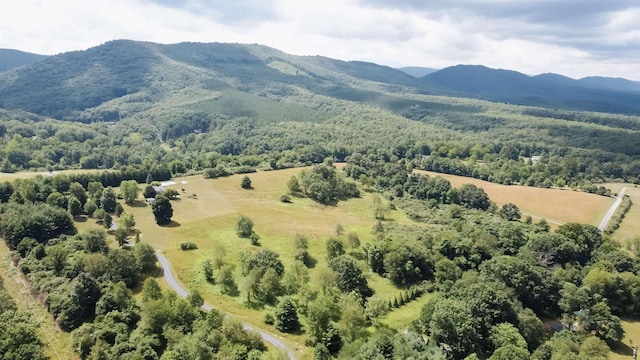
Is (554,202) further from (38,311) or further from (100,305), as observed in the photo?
(38,311)

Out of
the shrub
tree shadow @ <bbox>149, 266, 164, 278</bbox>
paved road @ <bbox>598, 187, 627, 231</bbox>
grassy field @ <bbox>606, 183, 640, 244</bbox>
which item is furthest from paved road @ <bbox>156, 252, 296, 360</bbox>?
paved road @ <bbox>598, 187, 627, 231</bbox>

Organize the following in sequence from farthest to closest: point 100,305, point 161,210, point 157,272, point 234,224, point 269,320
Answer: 1. point 234,224
2. point 161,210
3. point 157,272
4. point 269,320
5. point 100,305

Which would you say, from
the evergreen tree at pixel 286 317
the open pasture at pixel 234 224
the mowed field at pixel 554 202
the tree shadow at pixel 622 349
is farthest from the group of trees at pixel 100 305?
the mowed field at pixel 554 202

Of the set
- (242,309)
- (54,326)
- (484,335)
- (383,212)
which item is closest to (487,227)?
(383,212)

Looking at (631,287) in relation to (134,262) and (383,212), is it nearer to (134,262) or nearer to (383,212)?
(383,212)

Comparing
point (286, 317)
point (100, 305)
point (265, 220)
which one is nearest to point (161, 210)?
point (265, 220)

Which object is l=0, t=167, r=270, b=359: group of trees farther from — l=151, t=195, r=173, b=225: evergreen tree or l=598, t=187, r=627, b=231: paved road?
l=598, t=187, r=627, b=231: paved road
